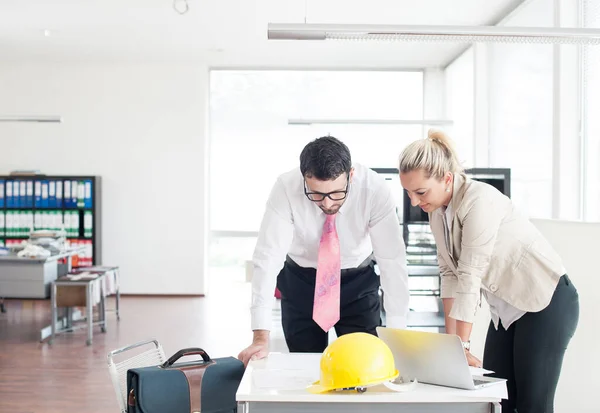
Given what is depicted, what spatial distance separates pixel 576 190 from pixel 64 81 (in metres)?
6.89

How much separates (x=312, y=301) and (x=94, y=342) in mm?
4031

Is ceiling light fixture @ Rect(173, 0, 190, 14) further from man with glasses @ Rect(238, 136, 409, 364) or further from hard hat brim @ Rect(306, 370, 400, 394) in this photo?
hard hat brim @ Rect(306, 370, 400, 394)

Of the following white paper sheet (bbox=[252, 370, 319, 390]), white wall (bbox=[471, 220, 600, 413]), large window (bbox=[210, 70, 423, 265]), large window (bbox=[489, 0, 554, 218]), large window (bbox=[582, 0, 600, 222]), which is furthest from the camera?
large window (bbox=[210, 70, 423, 265])

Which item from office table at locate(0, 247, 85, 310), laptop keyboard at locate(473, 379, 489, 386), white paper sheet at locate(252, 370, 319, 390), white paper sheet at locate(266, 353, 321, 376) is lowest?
office table at locate(0, 247, 85, 310)

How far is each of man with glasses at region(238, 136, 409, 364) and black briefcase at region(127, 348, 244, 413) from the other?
0.55ft

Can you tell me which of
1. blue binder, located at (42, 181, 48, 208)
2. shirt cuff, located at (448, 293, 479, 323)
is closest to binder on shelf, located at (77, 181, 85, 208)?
blue binder, located at (42, 181, 48, 208)

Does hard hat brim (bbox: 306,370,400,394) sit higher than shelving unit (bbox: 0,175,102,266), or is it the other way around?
shelving unit (bbox: 0,175,102,266)

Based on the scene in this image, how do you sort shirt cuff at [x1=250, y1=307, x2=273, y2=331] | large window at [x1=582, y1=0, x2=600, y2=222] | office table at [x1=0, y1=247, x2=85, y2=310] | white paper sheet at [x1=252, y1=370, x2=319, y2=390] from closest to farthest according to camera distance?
white paper sheet at [x1=252, y1=370, x2=319, y2=390], shirt cuff at [x1=250, y1=307, x2=273, y2=331], large window at [x1=582, y1=0, x2=600, y2=222], office table at [x1=0, y1=247, x2=85, y2=310]

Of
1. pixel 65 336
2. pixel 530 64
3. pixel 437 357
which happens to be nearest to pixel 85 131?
pixel 65 336

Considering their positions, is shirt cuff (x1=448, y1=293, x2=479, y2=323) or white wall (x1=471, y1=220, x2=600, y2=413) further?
white wall (x1=471, y1=220, x2=600, y2=413)

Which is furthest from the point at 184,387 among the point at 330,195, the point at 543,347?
the point at 543,347

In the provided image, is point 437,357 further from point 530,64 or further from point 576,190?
point 530,64

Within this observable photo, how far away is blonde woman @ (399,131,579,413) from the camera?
6.49 feet

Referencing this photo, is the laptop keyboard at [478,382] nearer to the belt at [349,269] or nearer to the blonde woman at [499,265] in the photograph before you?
the blonde woman at [499,265]
